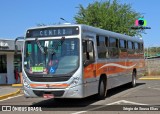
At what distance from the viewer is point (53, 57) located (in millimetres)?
13438

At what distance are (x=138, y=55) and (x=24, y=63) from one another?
1167 centimetres

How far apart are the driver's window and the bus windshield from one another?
0.40 metres

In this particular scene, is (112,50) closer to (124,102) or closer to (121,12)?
(124,102)

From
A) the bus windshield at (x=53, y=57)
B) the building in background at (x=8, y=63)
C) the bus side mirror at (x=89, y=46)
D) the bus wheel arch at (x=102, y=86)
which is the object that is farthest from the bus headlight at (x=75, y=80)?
the building in background at (x=8, y=63)

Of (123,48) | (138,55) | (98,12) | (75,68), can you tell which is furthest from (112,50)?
(98,12)

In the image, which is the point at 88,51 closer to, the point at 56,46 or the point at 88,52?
the point at 88,52

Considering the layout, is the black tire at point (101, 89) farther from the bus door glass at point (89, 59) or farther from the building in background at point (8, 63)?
the building in background at point (8, 63)

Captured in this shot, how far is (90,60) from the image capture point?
14352mm

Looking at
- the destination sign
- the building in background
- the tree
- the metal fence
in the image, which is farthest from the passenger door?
the tree

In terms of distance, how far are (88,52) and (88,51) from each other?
54mm

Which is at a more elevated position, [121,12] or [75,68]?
[121,12]

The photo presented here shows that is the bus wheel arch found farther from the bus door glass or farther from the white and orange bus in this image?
the bus door glass

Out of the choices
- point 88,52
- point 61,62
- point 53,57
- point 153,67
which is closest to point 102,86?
point 88,52

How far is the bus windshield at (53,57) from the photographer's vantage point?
13281 mm
